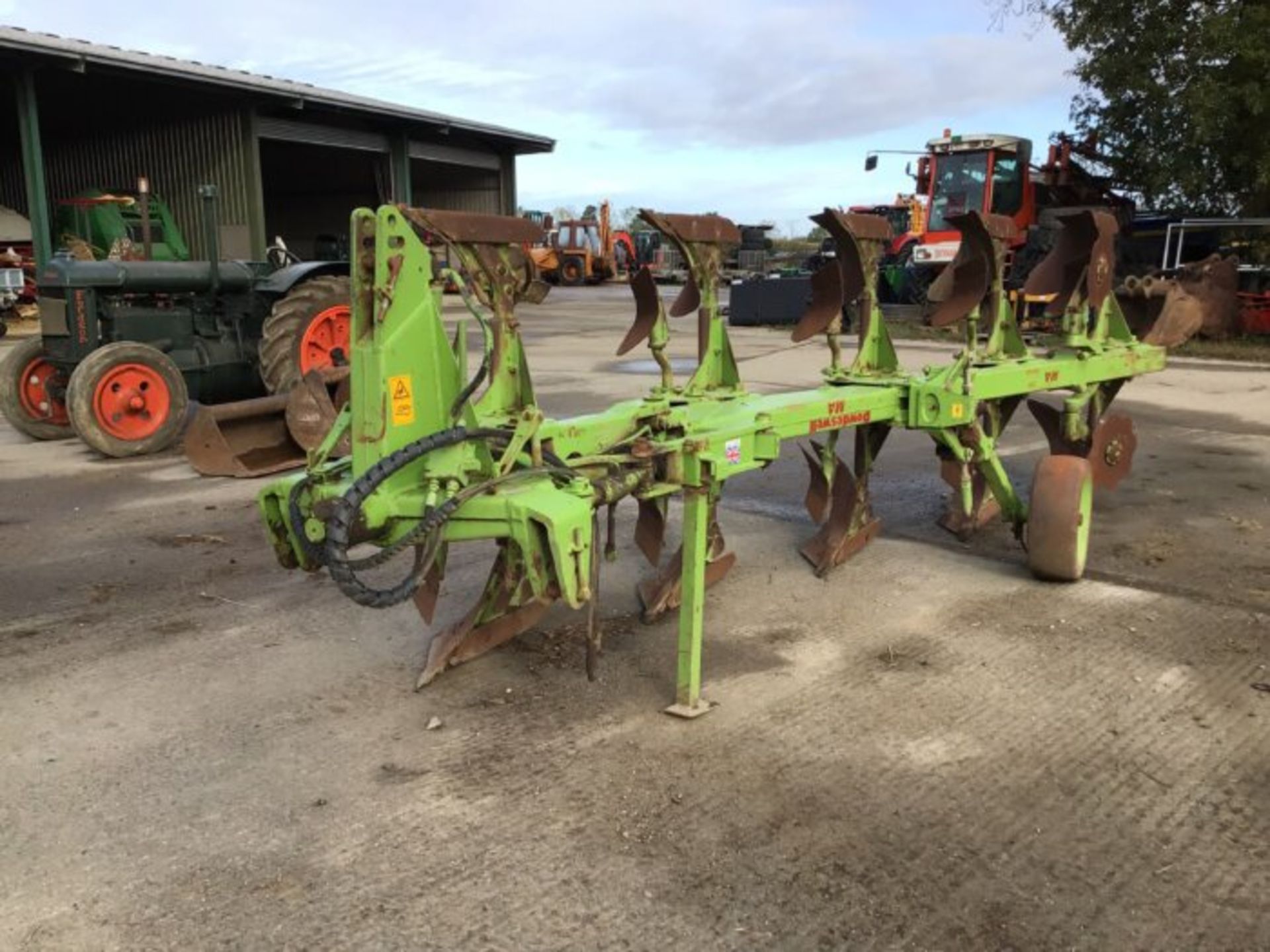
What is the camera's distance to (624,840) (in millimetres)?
2744

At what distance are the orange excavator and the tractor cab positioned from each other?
18.0m

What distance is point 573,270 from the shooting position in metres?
36.6

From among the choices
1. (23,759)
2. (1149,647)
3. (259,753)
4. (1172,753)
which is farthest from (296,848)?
(1149,647)

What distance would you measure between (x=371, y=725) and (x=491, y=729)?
15.3 inches

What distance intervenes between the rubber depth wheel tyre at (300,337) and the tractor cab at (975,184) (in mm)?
12605

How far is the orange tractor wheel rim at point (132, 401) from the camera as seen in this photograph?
764 centimetres

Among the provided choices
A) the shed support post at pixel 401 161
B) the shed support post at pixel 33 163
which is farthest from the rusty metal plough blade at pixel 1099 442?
the shed support post at pixel 401 161

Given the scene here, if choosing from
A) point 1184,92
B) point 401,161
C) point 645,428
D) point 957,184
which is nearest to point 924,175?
point 957,184

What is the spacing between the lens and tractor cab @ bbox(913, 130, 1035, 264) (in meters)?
18.2

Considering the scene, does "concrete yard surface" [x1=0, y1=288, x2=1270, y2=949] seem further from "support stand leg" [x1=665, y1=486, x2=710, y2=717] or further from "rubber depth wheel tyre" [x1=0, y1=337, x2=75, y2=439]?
"rubber depth wheel tyre" [x1=0, y1=337, x2=75, y2=439]

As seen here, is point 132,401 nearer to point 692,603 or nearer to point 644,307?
point 644,307

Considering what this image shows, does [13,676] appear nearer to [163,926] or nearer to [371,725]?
[371,725]

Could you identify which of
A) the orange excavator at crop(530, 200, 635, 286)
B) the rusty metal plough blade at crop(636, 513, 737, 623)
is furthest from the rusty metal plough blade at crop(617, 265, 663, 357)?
the orange excavator at crop(530, 200, 635, 286)

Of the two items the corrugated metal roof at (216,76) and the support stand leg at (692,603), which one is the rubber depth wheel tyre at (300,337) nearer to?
the support stand leg at (692,603)
